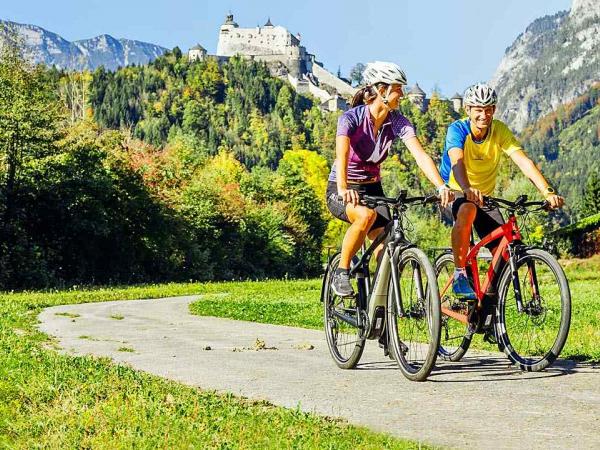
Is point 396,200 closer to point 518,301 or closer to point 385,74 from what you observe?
point 385,74

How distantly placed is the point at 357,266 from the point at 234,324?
5794 millimetres

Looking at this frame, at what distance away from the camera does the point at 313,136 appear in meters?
195

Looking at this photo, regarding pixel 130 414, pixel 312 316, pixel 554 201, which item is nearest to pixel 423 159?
pixel 554 201

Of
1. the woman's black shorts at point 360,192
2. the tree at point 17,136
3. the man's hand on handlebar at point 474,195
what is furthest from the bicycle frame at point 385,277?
the tree at point 17,136

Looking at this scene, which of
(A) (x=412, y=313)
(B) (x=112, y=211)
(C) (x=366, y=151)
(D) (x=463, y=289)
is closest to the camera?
(A) (x=412, y=313)

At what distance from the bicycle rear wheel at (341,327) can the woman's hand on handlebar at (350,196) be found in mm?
944

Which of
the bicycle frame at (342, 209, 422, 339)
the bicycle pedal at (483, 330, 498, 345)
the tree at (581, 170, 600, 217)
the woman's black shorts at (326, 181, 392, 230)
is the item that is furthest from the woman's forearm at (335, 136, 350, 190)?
the tree at (581, 170, 600, 217)

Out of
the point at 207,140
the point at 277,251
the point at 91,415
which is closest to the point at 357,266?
the point at 91,415

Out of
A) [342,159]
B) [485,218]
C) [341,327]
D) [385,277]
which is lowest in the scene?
[341,327]

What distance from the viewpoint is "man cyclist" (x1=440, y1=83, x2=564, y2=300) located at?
7211 mm

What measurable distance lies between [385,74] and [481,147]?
104 centimetres

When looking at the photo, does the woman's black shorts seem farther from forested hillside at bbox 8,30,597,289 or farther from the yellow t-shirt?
forested hillside at bbox 8,30,597,289

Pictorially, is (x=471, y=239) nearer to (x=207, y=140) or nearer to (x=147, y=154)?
(x=147, y=154)

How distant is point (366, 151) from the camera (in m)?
7.39
